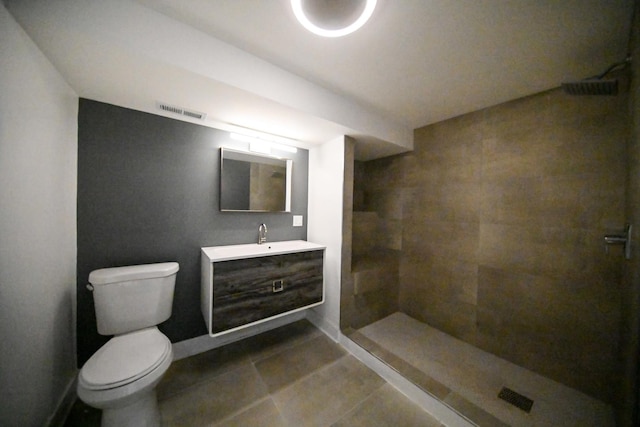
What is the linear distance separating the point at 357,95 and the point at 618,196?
1859mm

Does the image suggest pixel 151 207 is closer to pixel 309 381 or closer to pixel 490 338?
pixel 309 381

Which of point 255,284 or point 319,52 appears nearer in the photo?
point 319,52

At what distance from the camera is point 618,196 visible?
1.28m

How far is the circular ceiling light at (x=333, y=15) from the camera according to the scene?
937 millimetres

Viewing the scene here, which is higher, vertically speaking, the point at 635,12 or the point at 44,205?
the point at 635,12

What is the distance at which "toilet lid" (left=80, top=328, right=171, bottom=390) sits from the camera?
0.96m

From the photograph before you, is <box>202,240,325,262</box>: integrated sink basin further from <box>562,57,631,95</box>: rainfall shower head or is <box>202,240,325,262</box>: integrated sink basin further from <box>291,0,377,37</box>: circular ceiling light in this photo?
<box>562,57,631,95</box>: rainfall shower head

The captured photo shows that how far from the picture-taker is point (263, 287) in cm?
164

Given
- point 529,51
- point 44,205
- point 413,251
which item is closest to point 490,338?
point 413,251

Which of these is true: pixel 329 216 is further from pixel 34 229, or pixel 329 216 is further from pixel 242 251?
pixel 34 229

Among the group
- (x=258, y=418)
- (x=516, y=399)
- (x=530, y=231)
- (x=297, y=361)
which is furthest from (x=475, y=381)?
(x=258, y=418)

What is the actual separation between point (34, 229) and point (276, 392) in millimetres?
1670

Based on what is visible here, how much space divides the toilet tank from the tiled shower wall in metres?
2.38

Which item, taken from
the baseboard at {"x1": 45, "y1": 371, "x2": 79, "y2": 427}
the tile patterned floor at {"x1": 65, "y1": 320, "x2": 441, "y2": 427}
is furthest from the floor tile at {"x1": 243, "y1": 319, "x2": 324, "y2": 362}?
the baseboard at {"x1": 45, "y1": 371, "x2": 79, "y2": 427}
